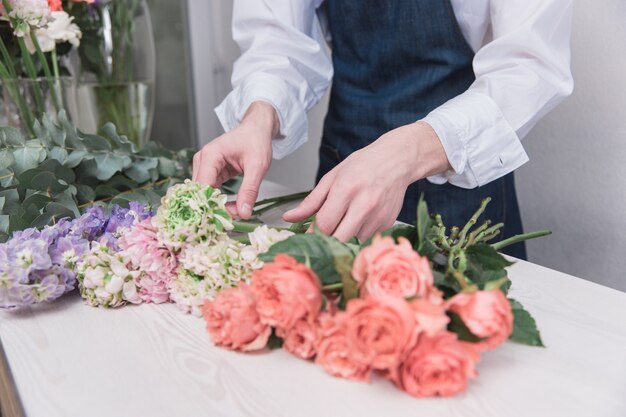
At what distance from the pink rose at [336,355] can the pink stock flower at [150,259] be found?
212 mm

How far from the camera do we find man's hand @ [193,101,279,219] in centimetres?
73

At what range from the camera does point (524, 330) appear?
1.62 ft

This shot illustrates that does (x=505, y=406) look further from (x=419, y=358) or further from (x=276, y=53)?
(x=276, y=53)

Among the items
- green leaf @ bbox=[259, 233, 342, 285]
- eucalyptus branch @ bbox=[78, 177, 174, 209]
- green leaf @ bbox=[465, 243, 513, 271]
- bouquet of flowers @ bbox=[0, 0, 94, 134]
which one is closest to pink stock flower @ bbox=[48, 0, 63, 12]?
bouquet of flowers @ bbox=[0, 0, 94, 134]

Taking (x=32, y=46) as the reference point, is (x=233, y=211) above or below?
below

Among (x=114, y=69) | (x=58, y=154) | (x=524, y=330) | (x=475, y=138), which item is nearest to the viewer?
(x=524, y=330)

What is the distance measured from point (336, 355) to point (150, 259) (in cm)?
24

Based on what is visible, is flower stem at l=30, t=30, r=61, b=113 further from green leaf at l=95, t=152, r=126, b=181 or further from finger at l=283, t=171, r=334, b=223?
finger at l=283, t=171, r=334, b=223

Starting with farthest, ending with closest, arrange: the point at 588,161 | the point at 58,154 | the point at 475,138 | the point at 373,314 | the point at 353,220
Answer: the point at 588,161 < the point at 58,154 < the point at 475,138 < the point at 353,220 < the point at 373,314

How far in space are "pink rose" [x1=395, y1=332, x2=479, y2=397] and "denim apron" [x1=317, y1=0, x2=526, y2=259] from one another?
600 mm

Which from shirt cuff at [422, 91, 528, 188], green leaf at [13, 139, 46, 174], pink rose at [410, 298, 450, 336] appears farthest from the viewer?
green leaf at [13, 139, 46, 174]

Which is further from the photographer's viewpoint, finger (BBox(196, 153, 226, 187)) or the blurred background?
the blurred background

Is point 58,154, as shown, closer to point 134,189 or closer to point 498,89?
point 134,189

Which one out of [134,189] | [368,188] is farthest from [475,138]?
[134,189]
